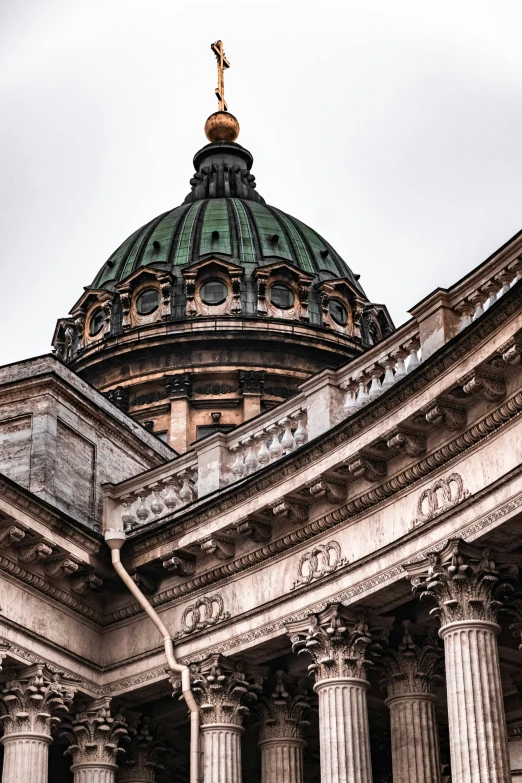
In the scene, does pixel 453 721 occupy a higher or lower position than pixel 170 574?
lower

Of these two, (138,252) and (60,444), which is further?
(138,252)

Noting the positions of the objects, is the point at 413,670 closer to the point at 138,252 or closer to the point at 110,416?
the point at 110,416

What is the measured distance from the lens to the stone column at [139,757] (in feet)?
90.0

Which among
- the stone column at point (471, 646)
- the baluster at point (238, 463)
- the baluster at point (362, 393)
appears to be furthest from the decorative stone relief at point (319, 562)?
the baluster at point (238, 463)

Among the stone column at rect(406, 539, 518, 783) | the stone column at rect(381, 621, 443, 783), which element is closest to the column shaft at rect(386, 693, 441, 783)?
the stone column at rect(381, 621, 443, 783)

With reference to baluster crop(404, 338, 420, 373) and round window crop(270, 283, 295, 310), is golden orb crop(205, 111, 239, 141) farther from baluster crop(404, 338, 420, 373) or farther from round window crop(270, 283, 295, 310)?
baluster crop(404, 338, 420, 373)

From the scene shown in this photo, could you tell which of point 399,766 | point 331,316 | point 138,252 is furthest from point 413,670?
point 138,252

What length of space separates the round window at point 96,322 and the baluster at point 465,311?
32.9 meters

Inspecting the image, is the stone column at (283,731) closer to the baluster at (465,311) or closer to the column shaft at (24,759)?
the column shaft at (24,759)

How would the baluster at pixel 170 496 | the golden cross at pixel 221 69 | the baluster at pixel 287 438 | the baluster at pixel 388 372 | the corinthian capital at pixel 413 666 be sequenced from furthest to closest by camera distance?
the golden cross at pixel 221 69
the baluster at pixel 170 496
the baluster at pixel 287 438
the corinthian capital at pixel 413 666
the baluster at pixel 388 372

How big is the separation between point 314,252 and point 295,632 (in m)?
34.6

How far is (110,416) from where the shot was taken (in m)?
30.3

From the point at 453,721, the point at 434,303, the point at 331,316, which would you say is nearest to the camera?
the point at 453,721

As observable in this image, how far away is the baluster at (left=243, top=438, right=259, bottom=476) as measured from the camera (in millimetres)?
26350
